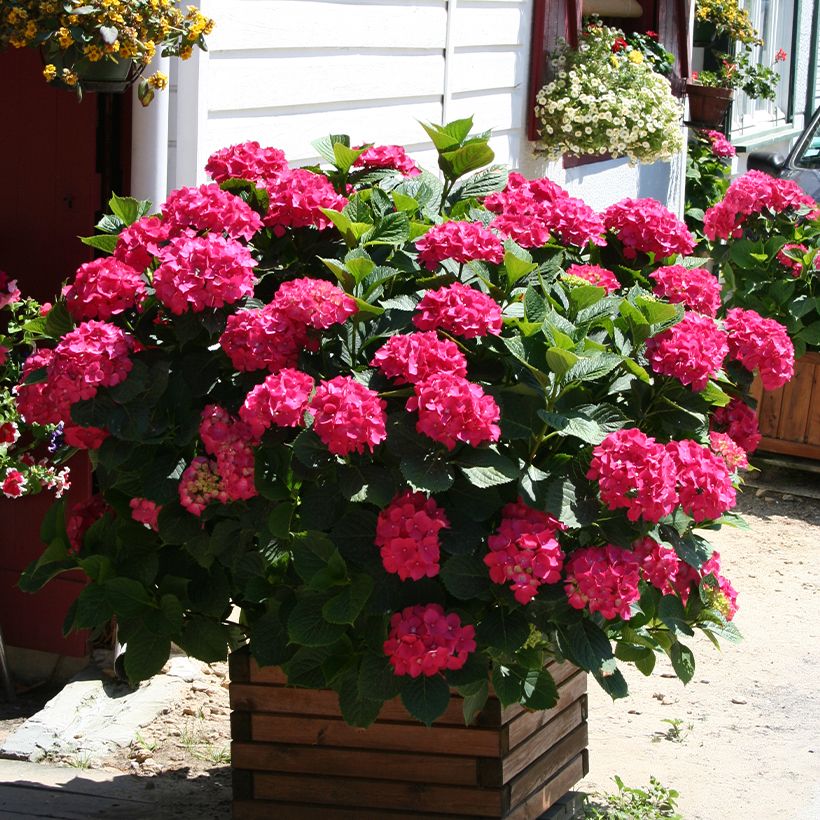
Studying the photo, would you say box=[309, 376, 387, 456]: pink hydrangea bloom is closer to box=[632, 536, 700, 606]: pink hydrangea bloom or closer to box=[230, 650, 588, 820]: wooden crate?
box=[632, 536, 700, 606]: pink hydrangea bloom

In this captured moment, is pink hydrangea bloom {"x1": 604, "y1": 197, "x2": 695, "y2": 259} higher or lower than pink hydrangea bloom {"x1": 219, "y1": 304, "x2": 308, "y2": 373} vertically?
higher

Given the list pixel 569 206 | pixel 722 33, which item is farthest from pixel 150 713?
pixel 722 33

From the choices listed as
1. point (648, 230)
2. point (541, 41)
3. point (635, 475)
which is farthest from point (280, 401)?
point (541, 41)

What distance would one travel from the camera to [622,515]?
2.71 metres

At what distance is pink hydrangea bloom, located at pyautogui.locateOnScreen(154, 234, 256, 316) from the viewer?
274 centimetres

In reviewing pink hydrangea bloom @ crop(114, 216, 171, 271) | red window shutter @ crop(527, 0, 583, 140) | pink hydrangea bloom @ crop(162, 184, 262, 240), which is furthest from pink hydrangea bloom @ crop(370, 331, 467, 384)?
red window shutter @ crop(527, 0, 583, 140)

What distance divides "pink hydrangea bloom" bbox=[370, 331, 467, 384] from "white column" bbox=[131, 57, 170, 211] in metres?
1.48

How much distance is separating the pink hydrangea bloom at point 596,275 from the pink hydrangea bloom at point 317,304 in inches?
25.2

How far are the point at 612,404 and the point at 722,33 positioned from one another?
904 cm

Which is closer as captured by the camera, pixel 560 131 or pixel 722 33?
pixel 560 131

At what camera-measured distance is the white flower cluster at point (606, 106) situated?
21.5ft

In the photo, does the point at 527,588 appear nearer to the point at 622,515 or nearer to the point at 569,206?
the point at 622,515

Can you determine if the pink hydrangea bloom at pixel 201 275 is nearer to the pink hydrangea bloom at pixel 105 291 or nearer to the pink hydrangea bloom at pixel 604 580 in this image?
the pink hydrangea bloom at pixel 105 291

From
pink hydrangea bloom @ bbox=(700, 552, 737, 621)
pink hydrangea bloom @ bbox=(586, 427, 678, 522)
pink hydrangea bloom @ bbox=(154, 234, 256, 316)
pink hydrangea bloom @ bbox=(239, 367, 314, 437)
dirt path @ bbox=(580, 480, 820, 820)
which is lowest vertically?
dirt path @ bbox=(580, 480, 820, 820)
